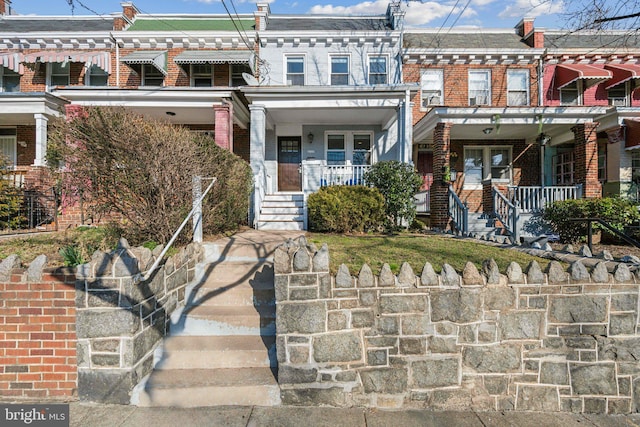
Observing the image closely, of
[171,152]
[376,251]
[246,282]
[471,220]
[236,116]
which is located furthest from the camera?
[236,116]

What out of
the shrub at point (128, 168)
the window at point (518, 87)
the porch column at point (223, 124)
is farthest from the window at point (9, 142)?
the window at point (518, 87)

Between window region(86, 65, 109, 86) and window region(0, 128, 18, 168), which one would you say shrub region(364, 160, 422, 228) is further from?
window region(0, 128, 18, 168)

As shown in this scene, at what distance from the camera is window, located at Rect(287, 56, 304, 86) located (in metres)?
12.7

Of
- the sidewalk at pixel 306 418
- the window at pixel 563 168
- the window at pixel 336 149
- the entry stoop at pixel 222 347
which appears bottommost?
the sidewalk at pixel 306 418

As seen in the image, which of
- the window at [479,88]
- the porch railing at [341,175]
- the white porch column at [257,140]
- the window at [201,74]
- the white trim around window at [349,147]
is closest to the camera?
the porch railing at [341,175]

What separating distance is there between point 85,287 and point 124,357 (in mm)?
752

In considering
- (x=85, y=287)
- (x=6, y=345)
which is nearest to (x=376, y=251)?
(x=85, y=287)

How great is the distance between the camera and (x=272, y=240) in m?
6.02

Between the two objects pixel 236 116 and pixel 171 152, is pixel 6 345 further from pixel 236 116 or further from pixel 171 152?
pixel 236 116

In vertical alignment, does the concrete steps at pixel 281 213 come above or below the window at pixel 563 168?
below

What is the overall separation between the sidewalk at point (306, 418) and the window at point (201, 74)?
12401 millimetres

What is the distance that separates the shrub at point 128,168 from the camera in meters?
4.37

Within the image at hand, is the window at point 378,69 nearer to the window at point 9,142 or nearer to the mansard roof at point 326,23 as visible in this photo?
the mansard roof at point 326,23

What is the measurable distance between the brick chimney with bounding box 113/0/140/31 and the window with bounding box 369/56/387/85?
10.3m
